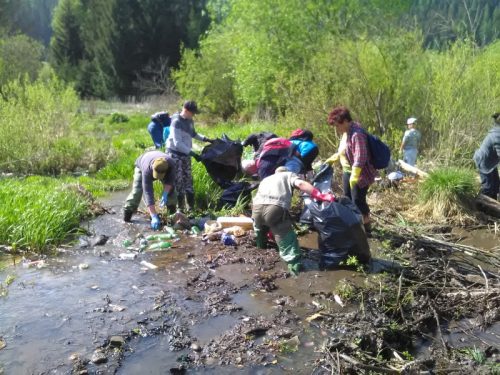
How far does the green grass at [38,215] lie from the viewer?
6648mm

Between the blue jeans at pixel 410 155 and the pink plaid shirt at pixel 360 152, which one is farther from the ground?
the pink plaid shirt at pixel 360 152

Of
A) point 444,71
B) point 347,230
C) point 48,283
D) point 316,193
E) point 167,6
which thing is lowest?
point 48,283

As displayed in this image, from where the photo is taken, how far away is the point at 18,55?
2823cm

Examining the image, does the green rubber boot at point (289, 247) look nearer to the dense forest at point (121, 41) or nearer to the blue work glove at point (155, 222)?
the blue work glove at point (155, 222)

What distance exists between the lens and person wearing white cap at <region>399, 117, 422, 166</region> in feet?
31.7

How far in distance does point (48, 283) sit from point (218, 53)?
18.4 metres

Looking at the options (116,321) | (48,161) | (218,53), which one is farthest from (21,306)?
(218,53)

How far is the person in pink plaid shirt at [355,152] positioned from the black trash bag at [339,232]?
24.9 inches

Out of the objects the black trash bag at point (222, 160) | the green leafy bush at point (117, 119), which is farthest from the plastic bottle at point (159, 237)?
the green leafy bush at point (117, 119)

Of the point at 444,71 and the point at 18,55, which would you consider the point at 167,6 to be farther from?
the point at 444,71

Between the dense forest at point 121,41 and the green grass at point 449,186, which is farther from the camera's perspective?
the dense forest at point 121,41

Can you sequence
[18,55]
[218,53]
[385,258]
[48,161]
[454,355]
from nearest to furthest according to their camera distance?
1. [454,355]
2. [385,258]
3. [48,161]
4. [218,53]
5. [18,55]

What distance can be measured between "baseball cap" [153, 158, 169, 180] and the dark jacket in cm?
506

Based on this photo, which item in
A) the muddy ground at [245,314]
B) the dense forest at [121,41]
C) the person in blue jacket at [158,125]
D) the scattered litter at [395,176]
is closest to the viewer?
the muddy ground at [245,314]
